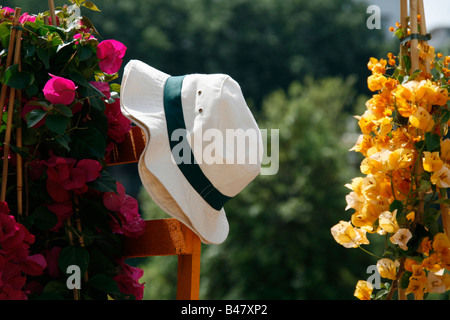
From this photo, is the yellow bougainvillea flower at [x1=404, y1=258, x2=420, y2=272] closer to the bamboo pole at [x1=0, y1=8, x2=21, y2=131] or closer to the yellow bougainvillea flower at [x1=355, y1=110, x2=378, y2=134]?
the yellow bougainvillea flower at [x1=355, y1=110, x2=378, y2=134]

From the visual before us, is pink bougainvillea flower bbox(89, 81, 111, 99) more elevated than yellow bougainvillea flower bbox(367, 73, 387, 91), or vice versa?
yellow bougainvillea flower bbox(367, 73, 387, 91)

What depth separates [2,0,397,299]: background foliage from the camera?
10344mm

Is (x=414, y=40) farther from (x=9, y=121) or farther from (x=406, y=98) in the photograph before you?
(x=9, y=121)

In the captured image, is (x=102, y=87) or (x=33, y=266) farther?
(x=102, y=87)

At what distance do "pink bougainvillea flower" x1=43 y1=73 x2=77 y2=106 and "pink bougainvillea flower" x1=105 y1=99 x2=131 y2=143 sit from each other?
0.45ft

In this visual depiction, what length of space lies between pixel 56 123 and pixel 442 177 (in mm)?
645

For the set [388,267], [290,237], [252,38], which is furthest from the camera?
[252,38]

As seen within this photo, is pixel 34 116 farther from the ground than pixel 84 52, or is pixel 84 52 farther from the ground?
pixel 84 52

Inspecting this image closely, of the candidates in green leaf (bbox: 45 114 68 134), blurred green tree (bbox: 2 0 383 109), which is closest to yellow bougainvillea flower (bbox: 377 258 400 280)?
green leaf (bbox: 45 114 68 134)

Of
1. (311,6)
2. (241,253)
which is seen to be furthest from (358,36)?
(241,253)

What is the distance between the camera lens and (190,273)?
117cm

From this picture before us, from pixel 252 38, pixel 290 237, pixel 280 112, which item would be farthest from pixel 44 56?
pixel 252 38

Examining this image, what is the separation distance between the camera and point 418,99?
1.16 metres
